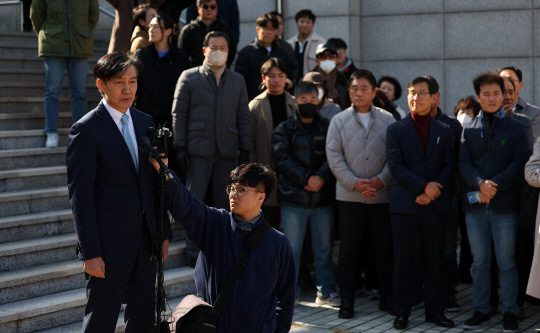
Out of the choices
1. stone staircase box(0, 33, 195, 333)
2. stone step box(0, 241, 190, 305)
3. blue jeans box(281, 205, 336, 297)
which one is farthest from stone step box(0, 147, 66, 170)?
blue jeans box(281, 205, 336, 297)

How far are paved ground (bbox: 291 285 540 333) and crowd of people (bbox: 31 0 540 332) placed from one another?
106 mm

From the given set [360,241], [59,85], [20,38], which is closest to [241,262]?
[360,241]

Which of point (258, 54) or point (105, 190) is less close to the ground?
point (258, 54)

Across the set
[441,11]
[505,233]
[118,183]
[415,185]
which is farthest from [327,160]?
[441,11]

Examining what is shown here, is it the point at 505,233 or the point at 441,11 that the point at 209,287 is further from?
the point at 441,11

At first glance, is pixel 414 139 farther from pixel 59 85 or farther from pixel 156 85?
pixel 59 85

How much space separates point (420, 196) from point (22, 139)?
4153 mm

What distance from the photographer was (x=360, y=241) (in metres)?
7.25

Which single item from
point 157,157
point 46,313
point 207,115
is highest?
point 207,115

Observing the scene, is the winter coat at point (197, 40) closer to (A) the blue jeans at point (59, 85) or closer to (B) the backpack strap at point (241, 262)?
(A) the blue jeans at point (59, 85)

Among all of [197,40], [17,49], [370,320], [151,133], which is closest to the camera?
[151,133]

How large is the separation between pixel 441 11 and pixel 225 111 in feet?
16.9

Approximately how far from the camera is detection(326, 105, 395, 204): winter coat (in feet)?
23.3

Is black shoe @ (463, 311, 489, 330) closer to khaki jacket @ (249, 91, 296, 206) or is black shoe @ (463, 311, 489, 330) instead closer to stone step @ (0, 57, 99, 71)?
khaki jacket @ (249, 91, 296, 206)
